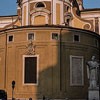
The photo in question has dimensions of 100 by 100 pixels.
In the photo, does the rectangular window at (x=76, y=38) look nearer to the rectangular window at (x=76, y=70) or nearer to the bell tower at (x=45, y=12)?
the rectangular window at (x=76, y=70)

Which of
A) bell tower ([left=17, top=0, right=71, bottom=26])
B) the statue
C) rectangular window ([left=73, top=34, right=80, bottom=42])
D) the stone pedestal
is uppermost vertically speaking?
bell tower ([left=17, top=0, right=71, bottom=26])

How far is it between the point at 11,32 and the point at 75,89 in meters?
Answer: 7.77

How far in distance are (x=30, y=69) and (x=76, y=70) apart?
13.5 ft

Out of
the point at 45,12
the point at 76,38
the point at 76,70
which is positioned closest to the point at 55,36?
the point at 76,38

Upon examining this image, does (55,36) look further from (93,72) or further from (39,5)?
(39,5)

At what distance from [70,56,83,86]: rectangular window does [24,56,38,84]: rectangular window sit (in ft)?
10.5

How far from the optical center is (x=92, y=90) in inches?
1149

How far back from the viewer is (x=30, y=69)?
3372 centimetres

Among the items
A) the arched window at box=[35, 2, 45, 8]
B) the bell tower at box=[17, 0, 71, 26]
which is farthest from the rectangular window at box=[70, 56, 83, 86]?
the arched window at box=[35, 2, 45, 8]

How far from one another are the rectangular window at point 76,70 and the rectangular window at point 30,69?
3.21 m

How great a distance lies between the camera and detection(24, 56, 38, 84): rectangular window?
33406 mm

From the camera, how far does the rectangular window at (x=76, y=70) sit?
33.9 metres

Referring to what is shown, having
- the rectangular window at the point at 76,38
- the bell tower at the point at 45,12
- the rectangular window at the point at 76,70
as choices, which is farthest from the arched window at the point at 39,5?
the rectangular window at the point at 76,70

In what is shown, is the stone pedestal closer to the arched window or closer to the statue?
the statue
